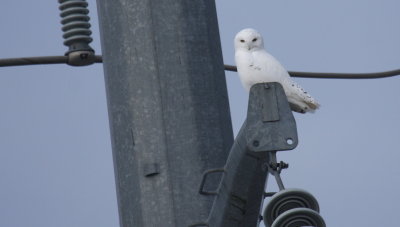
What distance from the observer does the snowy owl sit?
21.9 feet

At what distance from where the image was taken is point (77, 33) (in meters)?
6.95

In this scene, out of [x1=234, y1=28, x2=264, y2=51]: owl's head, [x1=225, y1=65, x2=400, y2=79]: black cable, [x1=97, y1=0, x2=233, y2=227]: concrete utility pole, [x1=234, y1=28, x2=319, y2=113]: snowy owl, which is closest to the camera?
[x1=97, y1=0, x2=233, y2=227]: concrete utility pole

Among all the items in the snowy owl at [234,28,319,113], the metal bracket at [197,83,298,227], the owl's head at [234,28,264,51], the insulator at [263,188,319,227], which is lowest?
the insulator at [263,188,319,227]

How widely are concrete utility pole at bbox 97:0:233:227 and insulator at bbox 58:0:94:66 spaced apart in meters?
0.91

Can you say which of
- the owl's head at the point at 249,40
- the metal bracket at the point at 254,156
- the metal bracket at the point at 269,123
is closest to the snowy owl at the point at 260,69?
the owl's head at the point at 249,40

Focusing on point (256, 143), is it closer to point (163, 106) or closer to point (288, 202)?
point (288, 202)

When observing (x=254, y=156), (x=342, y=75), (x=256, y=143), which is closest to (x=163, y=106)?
(x=254, y=156)

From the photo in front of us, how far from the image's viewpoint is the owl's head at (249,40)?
8.17 metres

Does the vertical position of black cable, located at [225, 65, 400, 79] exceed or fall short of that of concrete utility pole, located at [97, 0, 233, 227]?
it exceeds it

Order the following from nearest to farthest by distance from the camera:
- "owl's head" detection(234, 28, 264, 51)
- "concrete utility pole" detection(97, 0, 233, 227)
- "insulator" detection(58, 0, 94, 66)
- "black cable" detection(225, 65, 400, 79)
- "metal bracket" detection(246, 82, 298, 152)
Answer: "metal bracket" detection(246, 82, 298, 152) < "concrete utility pole" detection(97, 0, 233, 227) < "insulator" detection(58, 0, 94, 66) < "owl's head" detection(234, 28, 264, 51) < "black cable" detection(225, 65, 400, 79)

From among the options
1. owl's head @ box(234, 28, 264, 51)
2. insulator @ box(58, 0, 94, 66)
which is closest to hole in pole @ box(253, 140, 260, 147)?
insulator @ box(58, 0, 94, 66)

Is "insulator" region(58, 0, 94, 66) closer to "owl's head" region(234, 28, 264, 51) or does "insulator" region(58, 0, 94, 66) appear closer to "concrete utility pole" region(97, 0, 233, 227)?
"concrete utility pole" region(97, 0, 233, 227)

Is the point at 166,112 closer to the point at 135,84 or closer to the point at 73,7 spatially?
the point at 135,84

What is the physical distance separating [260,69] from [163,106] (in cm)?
146
